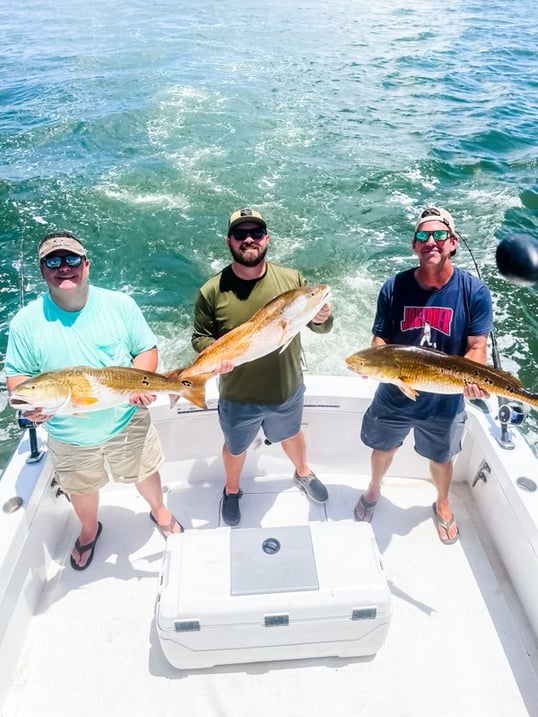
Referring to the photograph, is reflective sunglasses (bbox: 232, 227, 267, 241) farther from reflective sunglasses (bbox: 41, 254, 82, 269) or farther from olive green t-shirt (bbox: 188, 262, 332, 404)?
reflective sunglasses (bbox: 41, 254, 82, 269)

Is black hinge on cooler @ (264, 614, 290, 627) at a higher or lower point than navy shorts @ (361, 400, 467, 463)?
lower

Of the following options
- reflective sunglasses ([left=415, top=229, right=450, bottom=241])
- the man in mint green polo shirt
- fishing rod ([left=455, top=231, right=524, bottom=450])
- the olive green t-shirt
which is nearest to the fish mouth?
the man in mint green polo shirt

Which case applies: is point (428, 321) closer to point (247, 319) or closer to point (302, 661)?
point (247, 319)

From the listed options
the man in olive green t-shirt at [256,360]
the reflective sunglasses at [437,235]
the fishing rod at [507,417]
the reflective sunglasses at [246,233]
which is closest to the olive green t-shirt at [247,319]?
the man in olive green t-shirt at [256,360]

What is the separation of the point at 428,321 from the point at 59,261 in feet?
6.23

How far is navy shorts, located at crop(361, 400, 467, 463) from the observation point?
286 cm

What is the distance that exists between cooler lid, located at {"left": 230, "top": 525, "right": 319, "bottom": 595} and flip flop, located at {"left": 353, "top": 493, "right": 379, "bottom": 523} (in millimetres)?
1045

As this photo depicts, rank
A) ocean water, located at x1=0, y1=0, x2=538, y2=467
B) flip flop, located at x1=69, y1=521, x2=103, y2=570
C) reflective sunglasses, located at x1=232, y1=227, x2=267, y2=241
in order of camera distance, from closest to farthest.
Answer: reflective sunglasses, located at x1=232, y1=227, x2=267, y2=241
flip flop, located at x1=69, y1=521, x2=103, y2=570
ocean water, located at x1=0, y1=0, x2=538, y2=467

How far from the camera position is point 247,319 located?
8.80 ft

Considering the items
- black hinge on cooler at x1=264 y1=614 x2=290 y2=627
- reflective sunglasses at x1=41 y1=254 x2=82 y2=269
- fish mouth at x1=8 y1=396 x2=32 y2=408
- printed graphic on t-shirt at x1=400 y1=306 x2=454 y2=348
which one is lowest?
black hinge on cooler at x1=264 y1=614 x2=290 y2=627

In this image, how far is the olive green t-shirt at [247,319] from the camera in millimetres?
2680

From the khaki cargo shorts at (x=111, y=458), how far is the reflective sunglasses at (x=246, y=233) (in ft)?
3.81

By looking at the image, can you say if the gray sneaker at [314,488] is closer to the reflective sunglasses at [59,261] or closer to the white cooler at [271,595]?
the white cooler at [271,595]

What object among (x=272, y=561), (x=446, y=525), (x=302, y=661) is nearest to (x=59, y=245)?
(x=272, y=561)
